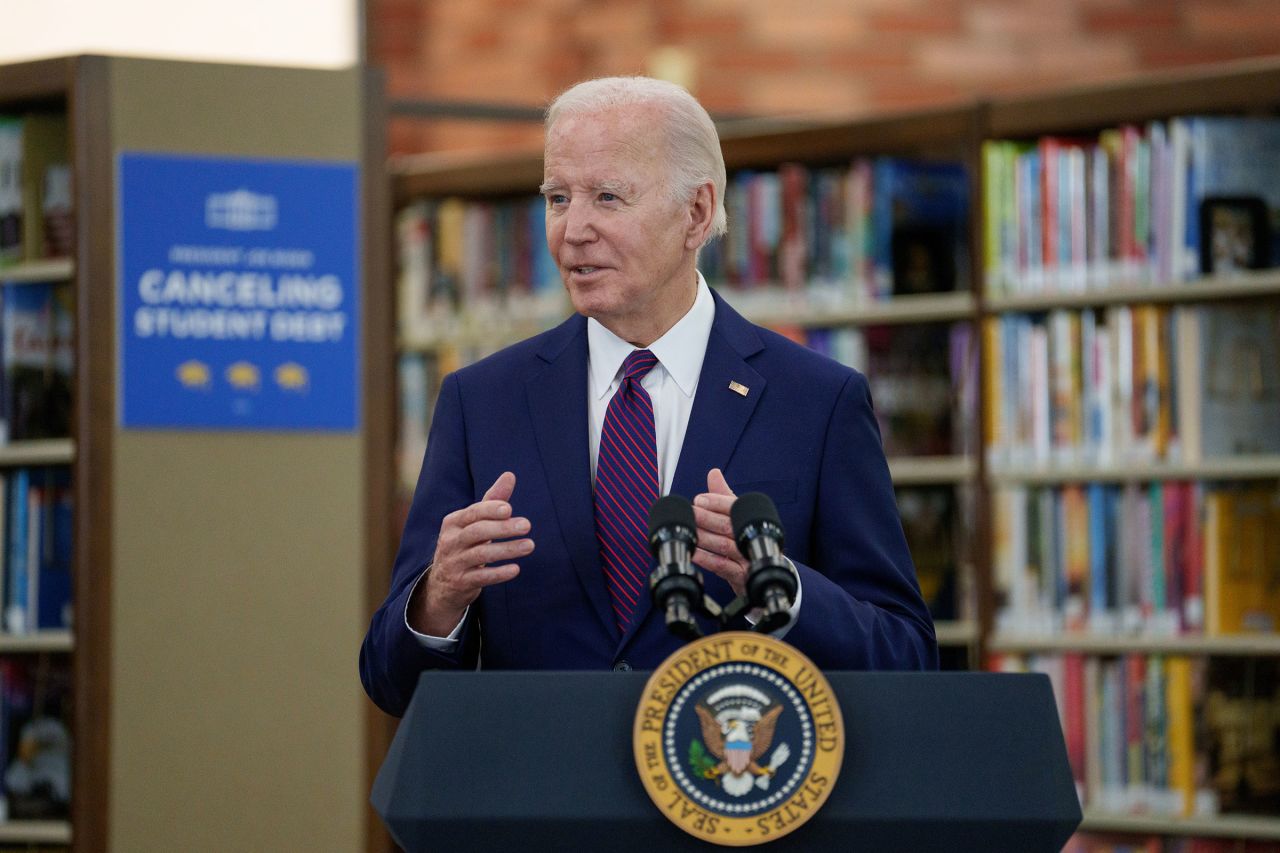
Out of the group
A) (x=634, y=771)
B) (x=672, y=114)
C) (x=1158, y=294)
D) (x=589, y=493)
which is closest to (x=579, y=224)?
(x=672, y=114)

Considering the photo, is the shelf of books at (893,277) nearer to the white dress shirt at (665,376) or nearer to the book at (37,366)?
the book at (37,366)

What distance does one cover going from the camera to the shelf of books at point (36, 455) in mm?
3670

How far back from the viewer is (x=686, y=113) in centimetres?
178

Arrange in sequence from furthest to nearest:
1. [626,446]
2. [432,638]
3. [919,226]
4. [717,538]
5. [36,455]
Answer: [919,226]
[36,455]
[626,446]
[432,638]
[717,538]

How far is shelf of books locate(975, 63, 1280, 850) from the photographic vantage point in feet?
11.7

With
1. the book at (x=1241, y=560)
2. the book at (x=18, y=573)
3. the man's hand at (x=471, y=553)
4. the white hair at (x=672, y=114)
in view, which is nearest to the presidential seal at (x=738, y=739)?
the man's hand at (x=471, y=553)

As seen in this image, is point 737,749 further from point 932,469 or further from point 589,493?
point 932,469

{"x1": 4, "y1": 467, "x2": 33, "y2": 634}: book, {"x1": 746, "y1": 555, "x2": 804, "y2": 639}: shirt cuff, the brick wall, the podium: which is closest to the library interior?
{"x1": 4, "y1": 467, "x2": 33, "y2": 634}: book

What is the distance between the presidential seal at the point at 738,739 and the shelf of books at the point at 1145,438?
2570 mm

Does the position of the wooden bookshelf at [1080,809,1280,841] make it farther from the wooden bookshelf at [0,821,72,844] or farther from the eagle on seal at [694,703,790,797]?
the eagle on seal at [694,703,790,797]

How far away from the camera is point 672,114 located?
176cm

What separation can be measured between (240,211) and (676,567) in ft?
8.64

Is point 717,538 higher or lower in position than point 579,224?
lower

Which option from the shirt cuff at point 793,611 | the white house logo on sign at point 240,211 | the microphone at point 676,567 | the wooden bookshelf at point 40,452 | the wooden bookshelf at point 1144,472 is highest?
the white house logo on sign at point 240,211
